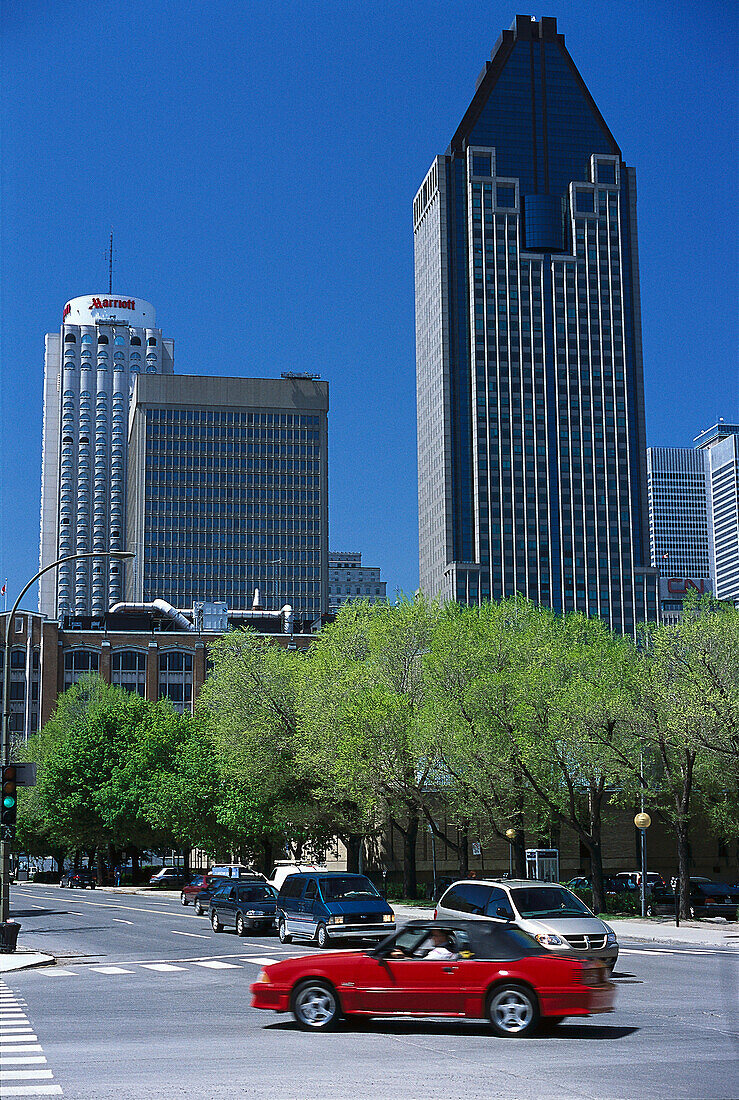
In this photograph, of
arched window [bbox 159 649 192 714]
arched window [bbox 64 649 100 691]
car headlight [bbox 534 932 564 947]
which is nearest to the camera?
car headlight [bbox 534 932 564 947]

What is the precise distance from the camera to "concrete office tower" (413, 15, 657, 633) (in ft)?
611

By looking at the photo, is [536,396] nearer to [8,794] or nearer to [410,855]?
[410,855]

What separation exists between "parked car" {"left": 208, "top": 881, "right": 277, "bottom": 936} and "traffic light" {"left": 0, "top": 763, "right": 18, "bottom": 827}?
8.93 meters

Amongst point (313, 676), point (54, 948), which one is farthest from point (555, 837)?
point (54, 948)

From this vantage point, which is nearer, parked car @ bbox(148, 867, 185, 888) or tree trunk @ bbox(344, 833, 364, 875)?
tree trunk @ bbox(344, 833, 364, 875)

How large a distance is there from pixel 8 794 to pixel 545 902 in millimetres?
16428

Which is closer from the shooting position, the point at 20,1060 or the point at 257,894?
the point at 20,1060

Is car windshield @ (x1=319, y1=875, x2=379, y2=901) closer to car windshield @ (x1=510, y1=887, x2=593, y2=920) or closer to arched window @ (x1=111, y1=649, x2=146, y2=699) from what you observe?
car windshield @ (x1=510, y1=887, x2=593, y2=920)

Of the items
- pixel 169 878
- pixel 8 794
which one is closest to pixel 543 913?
pixel 8 794

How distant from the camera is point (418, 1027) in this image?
58.9 feet

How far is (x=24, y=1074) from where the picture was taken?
13.8 m

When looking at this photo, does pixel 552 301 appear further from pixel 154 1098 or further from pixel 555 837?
pixel 154 1098

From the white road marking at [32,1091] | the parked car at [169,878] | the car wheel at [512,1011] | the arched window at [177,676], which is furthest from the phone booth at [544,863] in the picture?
the arched window at [177,676]

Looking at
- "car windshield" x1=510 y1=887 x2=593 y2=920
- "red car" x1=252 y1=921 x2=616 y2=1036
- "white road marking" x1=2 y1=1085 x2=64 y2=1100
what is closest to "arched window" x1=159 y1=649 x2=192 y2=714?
"car windshield" x1=510 y1=887 x2=593 y2=920
